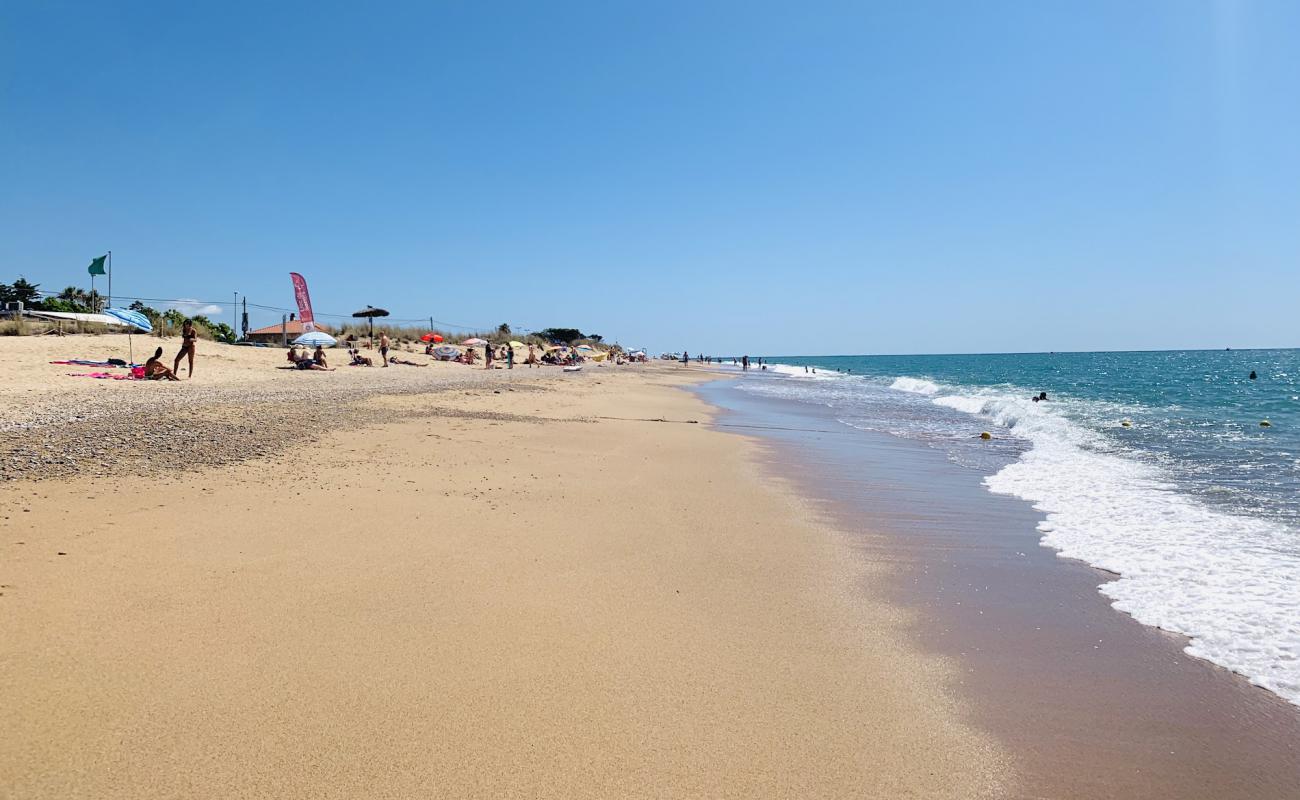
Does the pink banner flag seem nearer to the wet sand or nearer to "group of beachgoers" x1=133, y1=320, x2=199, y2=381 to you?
"group of beachgoers" x1=133, y1=320, x2=199, y2=381

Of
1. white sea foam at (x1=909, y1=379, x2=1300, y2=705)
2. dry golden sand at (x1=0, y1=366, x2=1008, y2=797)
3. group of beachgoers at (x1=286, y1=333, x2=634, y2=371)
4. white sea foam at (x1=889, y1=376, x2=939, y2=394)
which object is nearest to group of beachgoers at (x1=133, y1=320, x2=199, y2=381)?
group of beachgoers at (x1=286, y1=333, x2=634, y2=371)

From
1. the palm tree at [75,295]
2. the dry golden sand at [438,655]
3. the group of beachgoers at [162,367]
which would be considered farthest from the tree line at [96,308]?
the dry golden sand at [438,655]

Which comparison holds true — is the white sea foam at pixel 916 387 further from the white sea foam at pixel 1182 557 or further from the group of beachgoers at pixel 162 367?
the group of beachgoers at pixel 162 367

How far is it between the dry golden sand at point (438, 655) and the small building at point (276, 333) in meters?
32.7

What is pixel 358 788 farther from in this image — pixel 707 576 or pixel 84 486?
pixel 84 486

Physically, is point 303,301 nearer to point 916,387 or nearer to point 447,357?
point 447,357

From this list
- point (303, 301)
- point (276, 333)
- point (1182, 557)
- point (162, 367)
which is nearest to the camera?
point (1182, 557)

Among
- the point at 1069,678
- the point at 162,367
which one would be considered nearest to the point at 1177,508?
the point at 1069,678

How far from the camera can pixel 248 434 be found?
27.8ft

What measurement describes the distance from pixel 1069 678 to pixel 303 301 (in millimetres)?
34902

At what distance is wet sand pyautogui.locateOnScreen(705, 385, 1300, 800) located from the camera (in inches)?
102

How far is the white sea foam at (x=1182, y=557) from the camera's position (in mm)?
3811

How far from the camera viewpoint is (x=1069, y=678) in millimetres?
3342

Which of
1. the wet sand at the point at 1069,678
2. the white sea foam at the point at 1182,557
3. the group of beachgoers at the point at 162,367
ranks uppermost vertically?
the group of beachgoers at the point at 162,367
